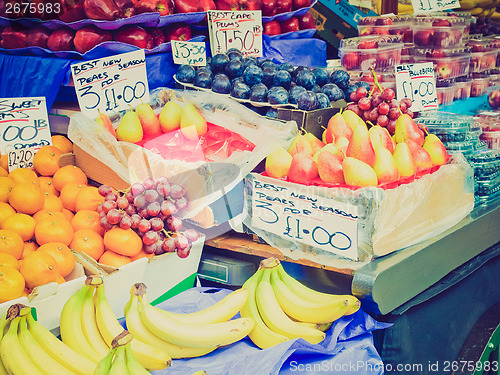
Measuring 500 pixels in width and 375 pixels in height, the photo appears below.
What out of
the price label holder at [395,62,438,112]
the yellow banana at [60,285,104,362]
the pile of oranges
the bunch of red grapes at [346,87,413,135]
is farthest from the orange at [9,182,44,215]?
the price label holder at [395,62,438,112]

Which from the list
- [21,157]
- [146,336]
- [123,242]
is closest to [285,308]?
[146,336]

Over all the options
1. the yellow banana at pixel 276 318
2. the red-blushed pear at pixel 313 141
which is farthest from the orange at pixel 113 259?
the red-blushed pear at pixel 313 141

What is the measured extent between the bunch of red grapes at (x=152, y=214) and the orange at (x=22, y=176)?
1.08ft

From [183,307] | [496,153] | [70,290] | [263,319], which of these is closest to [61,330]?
[70,290]

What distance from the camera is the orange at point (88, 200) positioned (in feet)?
5.90

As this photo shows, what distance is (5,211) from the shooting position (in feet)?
5.40

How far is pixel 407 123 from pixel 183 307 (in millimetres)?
1120

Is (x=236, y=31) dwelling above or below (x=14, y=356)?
above

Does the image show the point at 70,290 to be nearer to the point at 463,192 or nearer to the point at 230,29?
the point at 463,192

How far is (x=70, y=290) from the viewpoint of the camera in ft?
4.82

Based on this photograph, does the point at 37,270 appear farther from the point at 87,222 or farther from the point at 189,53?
the point at 189,53

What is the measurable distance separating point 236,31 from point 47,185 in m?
1.32

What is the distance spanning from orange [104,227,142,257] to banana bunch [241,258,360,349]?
0.37 m

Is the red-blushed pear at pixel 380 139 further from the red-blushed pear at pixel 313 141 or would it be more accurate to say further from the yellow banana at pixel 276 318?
the yellow banana at pixel 276 318
